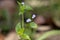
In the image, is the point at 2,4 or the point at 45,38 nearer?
the point at 45,38

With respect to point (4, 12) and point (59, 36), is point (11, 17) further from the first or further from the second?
point (59, 36)

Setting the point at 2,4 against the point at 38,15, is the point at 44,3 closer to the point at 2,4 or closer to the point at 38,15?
the point at 38,15

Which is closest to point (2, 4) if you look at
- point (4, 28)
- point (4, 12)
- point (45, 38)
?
point (4, 12)

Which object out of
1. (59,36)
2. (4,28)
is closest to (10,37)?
(4,28)

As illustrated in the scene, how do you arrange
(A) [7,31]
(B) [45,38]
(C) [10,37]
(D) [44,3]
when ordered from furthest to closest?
(D) [44,3] → (A) [7,31] → (C) [10,37] → (B) [45,38]

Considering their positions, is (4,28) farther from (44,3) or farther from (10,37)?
(44,3)

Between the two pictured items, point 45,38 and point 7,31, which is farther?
point 7,31

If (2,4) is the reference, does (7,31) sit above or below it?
below

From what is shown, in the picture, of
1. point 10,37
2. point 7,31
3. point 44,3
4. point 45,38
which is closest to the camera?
point 45,38

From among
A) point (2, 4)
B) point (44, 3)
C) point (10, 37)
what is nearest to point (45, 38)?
point (10, 37)
